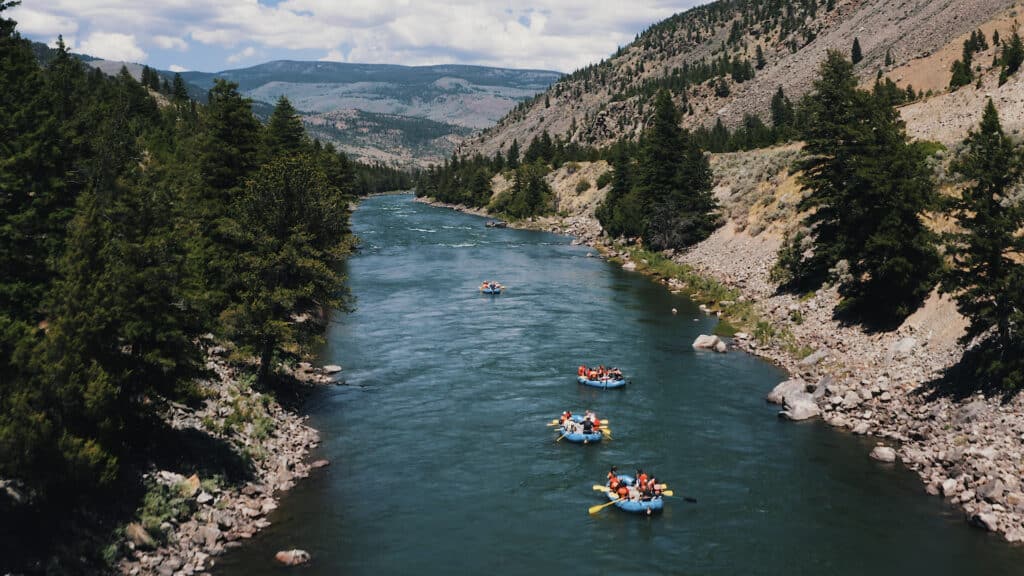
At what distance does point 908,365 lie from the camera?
4522 centimetres

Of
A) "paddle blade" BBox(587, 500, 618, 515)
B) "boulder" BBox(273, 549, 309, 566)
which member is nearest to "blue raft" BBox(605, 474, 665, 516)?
"paddle blade" BBox(587, 500, 618, 515)

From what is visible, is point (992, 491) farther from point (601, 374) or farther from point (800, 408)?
point (601, 374)

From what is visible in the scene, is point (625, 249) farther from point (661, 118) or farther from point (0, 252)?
point (0, 252)

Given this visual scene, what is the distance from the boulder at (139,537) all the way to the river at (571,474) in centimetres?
290

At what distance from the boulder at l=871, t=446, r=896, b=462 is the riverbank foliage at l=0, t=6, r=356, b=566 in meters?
31.3

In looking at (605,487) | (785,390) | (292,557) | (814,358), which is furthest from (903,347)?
(292,557)

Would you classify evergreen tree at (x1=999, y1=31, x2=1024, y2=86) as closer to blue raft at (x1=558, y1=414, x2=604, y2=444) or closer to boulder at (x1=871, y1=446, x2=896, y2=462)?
boulder at (x1=871, y1=446, x2=896, y2=462)

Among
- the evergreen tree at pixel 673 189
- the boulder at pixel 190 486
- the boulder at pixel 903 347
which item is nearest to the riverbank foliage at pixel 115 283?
the boulder at pixel 190 486

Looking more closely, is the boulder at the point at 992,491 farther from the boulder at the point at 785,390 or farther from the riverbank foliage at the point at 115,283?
the riverbank foliage at the point at 115,283

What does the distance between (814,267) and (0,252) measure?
58525 millimetres

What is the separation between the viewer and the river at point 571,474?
96.2 ft

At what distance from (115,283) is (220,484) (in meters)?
9.95

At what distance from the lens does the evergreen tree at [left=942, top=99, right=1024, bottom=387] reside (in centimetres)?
A: 3606

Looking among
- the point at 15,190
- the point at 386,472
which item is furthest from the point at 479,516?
the point at 15,190
